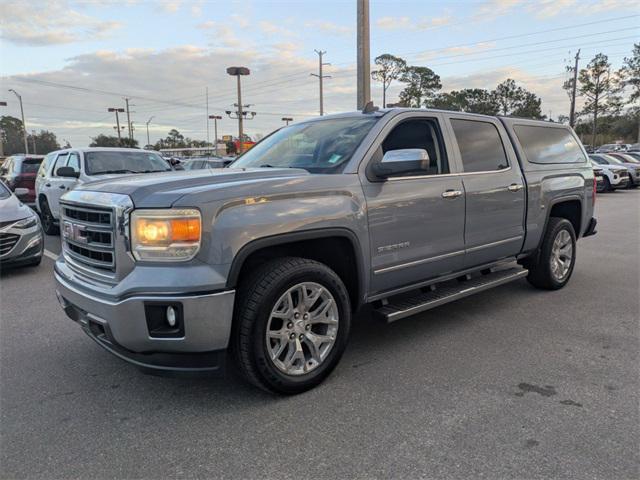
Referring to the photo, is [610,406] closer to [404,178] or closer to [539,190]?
[404,178]

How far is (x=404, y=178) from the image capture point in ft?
12.4

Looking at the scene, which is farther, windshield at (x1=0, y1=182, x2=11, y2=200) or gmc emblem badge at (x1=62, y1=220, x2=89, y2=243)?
windshield at (x1=0, y1=182, x2=11, y2=200)

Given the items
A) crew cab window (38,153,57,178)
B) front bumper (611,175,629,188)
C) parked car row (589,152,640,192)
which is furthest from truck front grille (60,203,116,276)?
front bumper (611,175,629,188)

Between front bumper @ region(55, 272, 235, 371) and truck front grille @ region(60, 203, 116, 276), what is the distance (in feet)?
0.87

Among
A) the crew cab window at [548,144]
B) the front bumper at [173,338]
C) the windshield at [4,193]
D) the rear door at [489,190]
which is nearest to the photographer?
the front bumper at [173,338]

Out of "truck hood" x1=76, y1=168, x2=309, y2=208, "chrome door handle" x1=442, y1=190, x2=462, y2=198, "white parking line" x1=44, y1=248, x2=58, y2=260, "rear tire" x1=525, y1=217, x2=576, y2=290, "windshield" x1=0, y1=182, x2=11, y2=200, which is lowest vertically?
"white parking line" x1=44, y1=248, x2=58, y2=260

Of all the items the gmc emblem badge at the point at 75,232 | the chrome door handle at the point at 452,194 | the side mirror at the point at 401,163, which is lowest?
the gmc emblem badge at the point at 75,232

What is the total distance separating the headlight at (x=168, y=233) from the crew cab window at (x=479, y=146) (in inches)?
104

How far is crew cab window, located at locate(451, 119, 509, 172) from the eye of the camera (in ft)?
14.5

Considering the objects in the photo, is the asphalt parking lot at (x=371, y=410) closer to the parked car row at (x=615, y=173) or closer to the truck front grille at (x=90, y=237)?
the truck front grille at (x=90, y=237)

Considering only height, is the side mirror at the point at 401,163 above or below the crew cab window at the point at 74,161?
below

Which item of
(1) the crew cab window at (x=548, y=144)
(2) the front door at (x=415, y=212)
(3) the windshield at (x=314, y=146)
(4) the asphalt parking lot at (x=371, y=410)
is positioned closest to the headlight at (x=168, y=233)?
(4) the asphalt parking lot at (x=371, y=410)

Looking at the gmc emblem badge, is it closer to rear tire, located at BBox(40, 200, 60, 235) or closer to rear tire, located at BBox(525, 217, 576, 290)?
rear tire, located at BBox(525, 217, 576, 290)

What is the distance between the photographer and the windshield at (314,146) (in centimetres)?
374
